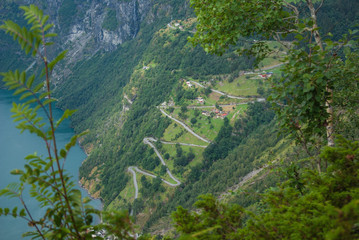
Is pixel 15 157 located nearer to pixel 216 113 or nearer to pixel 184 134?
pixel 184 134

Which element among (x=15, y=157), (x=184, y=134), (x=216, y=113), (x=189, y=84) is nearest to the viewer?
(x=184, y=134)

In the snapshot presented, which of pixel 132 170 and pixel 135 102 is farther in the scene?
pixel 135 102

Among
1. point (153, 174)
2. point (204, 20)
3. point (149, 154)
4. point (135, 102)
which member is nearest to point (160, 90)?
point (135, 102)

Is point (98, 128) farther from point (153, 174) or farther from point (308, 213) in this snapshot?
point (308, 213)

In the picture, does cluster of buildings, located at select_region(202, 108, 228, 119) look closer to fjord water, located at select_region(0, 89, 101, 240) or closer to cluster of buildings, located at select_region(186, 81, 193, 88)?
cluster of buildings, located at select_region(186, 81, 193, 88)

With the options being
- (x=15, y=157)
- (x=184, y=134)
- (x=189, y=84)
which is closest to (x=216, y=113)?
(x=184, y=134)

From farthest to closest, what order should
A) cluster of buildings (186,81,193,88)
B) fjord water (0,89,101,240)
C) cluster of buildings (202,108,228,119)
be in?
1. cluster of buildings (186,81,193,88)
2. cluster of buildings (202,108,228,119)
3. fjord water (0,89,101,240)

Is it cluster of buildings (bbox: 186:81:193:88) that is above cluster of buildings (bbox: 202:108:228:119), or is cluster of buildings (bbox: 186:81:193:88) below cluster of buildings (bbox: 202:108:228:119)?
above

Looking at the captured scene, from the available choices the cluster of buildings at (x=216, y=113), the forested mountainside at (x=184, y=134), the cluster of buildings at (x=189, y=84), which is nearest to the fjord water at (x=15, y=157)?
the forested mountainside at (x=184, y=134)

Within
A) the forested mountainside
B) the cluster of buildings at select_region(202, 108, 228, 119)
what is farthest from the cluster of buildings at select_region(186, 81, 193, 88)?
the cluster of buildings at select_region(202, 108, 228, 119)

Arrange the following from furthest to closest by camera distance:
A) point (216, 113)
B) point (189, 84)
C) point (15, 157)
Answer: point (189, 84) → point (15, 157) → point (216, 113)

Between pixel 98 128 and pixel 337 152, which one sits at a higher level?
pixel 98 128
